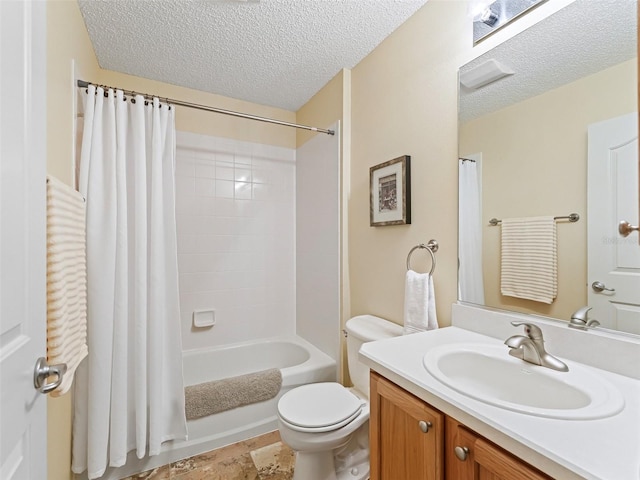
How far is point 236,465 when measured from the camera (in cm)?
166

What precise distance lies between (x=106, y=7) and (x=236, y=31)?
639mm

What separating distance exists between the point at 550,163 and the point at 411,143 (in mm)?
685

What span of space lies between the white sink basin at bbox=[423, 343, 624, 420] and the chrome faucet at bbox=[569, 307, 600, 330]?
127 mm

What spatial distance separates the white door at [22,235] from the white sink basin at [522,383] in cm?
98

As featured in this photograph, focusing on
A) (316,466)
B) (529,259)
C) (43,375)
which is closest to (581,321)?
(529,259)

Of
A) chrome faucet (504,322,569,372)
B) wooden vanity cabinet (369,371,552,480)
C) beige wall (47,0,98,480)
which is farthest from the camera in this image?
beige wall (47,0,98,480)

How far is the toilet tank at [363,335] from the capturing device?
1.54 metres

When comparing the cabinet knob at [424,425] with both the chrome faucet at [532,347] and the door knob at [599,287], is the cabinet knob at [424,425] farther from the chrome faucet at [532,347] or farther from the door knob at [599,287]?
the door knob at [599,287]

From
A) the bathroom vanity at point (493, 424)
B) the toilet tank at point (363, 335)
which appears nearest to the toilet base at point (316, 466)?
the toilet tank at point (363, 335)

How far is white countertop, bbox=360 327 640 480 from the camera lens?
1.64 feet

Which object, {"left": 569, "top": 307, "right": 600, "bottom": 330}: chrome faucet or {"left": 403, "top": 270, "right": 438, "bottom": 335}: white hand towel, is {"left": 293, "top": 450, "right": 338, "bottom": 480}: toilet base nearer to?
{"left": 403, "top": 270, "right": 438, "bottom": 335}: white hand towel

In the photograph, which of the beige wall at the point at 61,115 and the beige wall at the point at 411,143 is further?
the beige wall at the point at 411,143

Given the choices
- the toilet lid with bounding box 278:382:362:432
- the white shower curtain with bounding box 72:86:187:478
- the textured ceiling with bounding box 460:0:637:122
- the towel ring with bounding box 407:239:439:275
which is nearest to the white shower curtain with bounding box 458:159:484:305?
the towel ring with bounding box 407:239:439:275

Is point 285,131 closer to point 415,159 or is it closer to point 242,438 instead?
point 415,159
